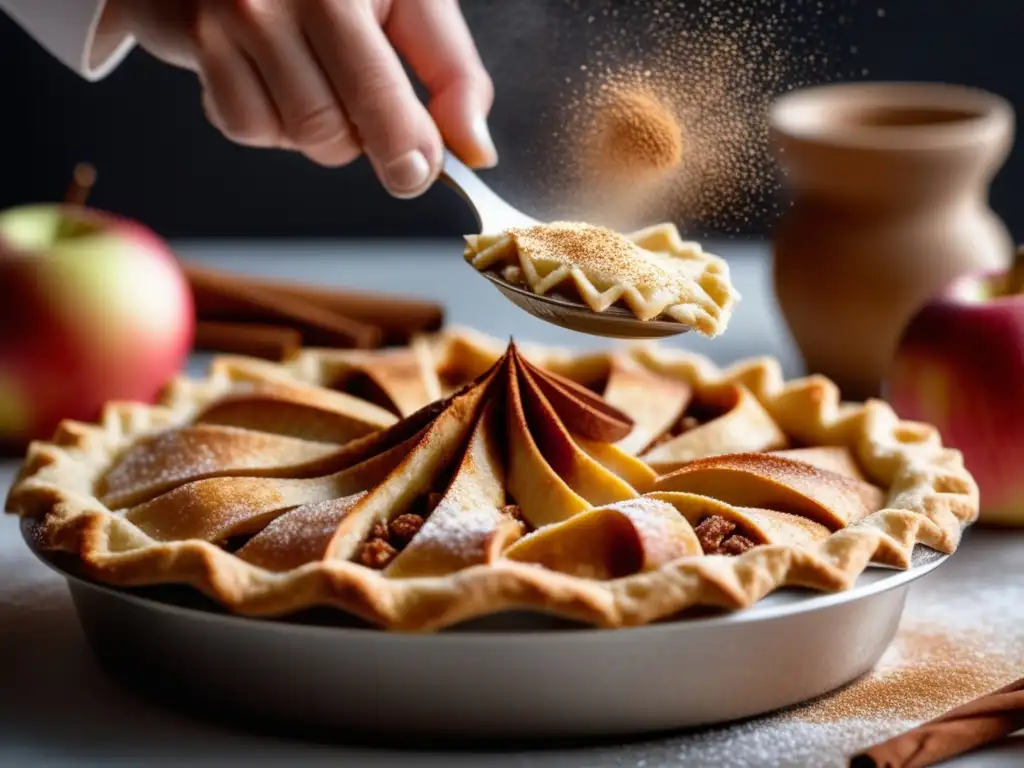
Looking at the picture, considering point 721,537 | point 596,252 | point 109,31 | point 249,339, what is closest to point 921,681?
point 721,537

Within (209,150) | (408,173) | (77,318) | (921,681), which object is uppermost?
(408,173)

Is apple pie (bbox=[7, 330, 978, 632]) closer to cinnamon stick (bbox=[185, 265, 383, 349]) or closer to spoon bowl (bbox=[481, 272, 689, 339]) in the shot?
spoon bowl (bbox=[481, 272, 689, 339])

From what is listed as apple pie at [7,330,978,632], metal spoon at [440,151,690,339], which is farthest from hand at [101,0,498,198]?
apple pie at [7,330,978,632]

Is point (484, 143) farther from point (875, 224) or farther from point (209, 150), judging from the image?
point (209, 150)

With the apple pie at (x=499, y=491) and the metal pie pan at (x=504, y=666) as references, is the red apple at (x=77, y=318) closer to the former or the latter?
the apple pie at (x=499, y=491)

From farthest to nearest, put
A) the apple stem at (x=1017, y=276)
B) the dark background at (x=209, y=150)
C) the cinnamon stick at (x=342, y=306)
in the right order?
1. the dark background at (x=209, y=150)
2. the cinnamon stick at (x=342, y=306)
3. the apple stem at (x=1017, y=276)

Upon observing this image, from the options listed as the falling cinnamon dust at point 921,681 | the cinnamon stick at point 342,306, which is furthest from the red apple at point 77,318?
the falling cinnamon dust at point 921,681

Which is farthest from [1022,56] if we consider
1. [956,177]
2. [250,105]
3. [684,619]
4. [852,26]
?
[684,619]
